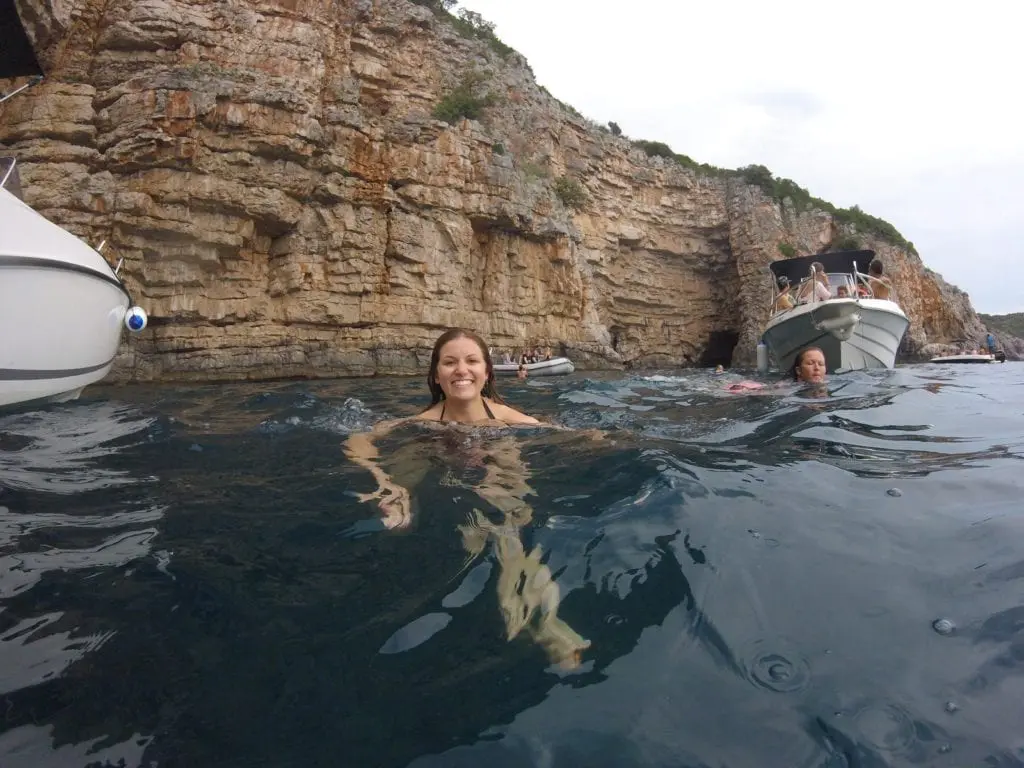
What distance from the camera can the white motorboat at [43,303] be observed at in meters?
4.27

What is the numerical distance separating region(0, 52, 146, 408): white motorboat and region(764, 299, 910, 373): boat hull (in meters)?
11.3

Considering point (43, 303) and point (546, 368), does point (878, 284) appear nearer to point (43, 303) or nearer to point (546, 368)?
point (546, 368)

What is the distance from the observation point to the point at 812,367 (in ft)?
23.9

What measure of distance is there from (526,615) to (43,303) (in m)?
5.15

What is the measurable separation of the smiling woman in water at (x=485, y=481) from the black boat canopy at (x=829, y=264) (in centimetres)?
1136

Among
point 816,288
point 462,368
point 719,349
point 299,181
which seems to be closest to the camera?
point 462,368

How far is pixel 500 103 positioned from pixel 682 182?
11380 mm

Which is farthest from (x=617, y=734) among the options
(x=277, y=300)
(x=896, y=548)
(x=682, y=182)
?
(x=682, y=182)

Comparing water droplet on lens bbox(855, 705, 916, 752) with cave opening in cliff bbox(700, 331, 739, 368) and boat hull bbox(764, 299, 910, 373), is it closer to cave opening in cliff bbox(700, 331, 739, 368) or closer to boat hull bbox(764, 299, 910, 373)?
boat hull bbox(764, 299, 910, 373)

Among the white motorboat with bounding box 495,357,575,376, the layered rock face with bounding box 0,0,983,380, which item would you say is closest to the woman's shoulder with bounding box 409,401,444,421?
the white motorboat with bounding box 495,357,575,376

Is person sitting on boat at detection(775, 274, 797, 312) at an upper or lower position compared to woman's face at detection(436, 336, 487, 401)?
upper

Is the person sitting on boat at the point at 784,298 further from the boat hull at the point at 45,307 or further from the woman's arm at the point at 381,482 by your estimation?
the boat hull at the point at 45,307

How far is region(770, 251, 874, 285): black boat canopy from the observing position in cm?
1307

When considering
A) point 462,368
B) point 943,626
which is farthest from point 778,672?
point 462,368
